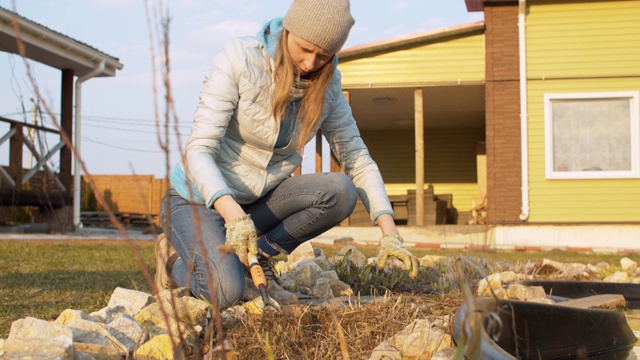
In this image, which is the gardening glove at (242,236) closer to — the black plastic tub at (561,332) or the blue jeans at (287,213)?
the blue jeans at (287,213)

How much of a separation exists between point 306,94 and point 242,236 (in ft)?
2.83

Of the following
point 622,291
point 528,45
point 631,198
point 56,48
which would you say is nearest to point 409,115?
point 528,45

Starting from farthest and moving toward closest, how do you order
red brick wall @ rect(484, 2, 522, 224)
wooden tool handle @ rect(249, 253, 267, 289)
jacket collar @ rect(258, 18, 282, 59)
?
1. red brick wall @ rect(484, 2, 522, 224)
2. jacket collar @ rect(258, 18, 282, 59)
3. wooden tool handle @ rect(249, 253, 267, 289)

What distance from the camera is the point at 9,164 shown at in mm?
11891

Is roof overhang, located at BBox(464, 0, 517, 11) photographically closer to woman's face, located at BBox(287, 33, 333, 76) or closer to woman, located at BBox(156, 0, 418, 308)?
woman, located at BBox(156, 0, 418, 308)

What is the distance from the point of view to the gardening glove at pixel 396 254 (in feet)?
9.41

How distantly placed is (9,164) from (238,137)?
9961 mm

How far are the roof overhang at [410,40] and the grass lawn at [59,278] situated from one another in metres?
5.30

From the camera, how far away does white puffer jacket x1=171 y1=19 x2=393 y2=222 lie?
2.89m

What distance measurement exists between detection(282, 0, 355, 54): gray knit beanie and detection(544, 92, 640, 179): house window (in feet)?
28.6

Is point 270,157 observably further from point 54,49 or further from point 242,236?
point 54,49

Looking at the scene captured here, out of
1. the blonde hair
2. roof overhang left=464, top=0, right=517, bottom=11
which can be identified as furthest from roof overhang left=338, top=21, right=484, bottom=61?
the blonde hair

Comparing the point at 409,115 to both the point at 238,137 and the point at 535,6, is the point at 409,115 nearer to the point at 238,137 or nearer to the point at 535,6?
the point at 535,6

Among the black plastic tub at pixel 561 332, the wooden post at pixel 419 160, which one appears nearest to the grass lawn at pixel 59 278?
the black plastic tub at pixel 561 332
